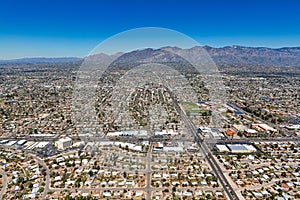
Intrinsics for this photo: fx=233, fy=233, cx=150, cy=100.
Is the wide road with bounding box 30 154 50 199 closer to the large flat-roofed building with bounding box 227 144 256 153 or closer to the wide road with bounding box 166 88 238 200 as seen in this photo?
the wide road with bounding box 166 88 238 200

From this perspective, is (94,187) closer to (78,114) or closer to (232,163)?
(232,163)

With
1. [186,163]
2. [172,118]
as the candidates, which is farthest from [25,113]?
[186,163]

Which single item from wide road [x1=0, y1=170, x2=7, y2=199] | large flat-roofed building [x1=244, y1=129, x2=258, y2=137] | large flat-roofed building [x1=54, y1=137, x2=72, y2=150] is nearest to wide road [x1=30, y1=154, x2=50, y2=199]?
large flat-roofed building [x1=54, y1=137, x2=72, y2=150]

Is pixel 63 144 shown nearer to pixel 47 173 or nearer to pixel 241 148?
pixel 47 173

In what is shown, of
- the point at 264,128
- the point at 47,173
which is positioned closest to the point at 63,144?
the point at 47,173

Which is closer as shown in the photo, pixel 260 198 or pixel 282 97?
pixel 260 198

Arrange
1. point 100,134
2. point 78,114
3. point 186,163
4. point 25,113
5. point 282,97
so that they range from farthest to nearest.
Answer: point 282,97 < point 25,113 < point 78,114 < point 100,134 < point 186,163

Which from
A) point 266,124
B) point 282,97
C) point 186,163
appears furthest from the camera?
point 282,97

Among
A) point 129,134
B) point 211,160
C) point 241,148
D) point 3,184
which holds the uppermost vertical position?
point 129,134
